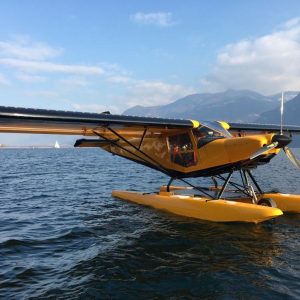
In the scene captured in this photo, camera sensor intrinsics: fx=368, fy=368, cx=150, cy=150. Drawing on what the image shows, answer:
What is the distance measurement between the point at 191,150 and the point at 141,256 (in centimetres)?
520

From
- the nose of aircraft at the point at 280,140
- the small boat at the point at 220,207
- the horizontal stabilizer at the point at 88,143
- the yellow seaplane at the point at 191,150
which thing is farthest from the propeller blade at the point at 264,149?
the horizontal stabilizer at the point at 88,143

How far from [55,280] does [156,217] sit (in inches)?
210

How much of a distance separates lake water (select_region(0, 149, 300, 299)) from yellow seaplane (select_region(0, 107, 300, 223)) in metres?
0.47

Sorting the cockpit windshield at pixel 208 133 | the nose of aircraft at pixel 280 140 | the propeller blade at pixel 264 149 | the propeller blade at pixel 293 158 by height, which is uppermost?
the cockpit windshield at pixel 208 133

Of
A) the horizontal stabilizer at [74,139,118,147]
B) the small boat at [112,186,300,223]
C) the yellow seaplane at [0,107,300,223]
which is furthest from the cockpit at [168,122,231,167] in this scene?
the horizontal stabilizer at [74,139,118,147]

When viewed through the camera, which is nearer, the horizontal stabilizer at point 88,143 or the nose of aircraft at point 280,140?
the nose of aircraft at point 280,140

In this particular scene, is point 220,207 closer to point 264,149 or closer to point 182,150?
point 264,149

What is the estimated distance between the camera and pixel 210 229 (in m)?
9.77

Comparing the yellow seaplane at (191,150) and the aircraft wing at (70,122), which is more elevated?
the aircraft wing at (70,122)

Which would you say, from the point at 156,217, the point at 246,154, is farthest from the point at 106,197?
the point at 246,154

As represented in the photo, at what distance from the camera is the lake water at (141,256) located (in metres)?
5.97

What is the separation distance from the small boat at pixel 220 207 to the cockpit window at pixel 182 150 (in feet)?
3.97

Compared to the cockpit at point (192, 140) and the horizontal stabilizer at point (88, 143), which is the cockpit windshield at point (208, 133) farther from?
the horizontal stabilizer at point (88, 143)

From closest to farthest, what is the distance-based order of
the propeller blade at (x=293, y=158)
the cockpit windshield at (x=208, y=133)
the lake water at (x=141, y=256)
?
the lake water at (x=141, y=256) → the propeller blade at (x=293, y=158) → the cockpit windshield at (x=208, y=133)
